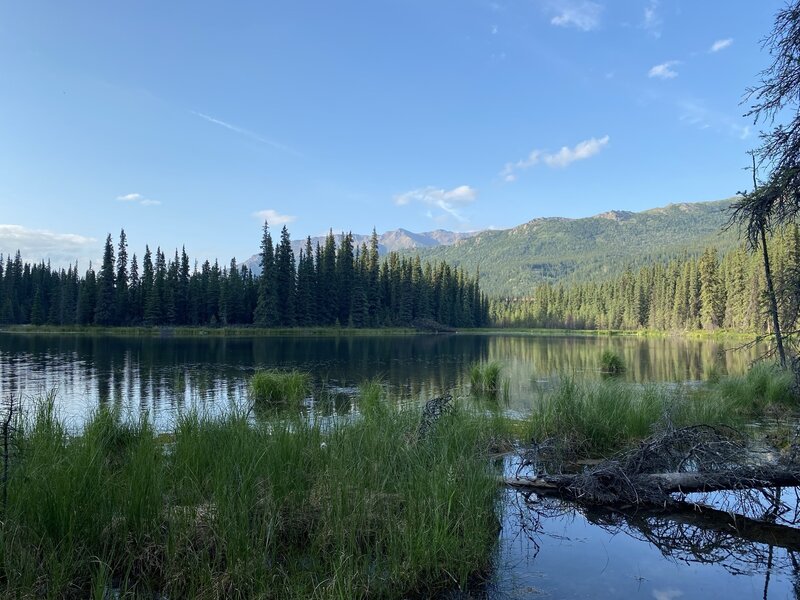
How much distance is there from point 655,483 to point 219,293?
8280 cm

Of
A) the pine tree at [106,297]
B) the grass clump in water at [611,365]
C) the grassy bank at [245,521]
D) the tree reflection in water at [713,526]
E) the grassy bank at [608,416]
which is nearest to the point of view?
the grassy bank at [245,521]

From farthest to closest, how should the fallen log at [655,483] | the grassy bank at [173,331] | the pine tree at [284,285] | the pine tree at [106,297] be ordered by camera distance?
the pine tree at [284,285]
the pine tree at [106,297]
the grassy bank at [173,331]
the fallen log at [655,483]

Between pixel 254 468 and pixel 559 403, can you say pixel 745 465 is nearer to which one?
pixel 559 403

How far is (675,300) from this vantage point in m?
109

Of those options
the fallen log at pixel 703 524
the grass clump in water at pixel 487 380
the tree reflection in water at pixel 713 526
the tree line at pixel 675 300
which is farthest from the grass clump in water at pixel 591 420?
the grass clump in water at pixel 487 380

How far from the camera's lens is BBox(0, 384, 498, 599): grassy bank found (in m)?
4.33

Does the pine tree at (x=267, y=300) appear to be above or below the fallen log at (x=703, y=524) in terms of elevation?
above

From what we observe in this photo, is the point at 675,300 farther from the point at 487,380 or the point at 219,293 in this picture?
the point at 487,380

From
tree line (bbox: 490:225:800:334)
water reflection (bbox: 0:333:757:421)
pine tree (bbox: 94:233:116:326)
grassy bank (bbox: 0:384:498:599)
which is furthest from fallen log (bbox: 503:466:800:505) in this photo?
pine tree (bbox: 94:233:116:326)

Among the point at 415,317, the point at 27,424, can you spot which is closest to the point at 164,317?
the point at 415,317

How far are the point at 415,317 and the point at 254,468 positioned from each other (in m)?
101

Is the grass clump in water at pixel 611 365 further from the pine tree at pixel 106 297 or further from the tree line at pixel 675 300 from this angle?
the pine tree at pixel 106 297

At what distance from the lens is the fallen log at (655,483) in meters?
7.15

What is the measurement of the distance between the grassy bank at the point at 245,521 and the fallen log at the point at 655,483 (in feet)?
5.72
